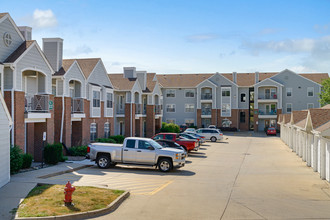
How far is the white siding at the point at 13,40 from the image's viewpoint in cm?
1953

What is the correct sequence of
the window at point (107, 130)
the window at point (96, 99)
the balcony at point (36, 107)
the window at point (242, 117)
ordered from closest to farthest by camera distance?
1. the balcony at point (36, 107)
2. the window at point (96, 99)
3. the window at point (107, 130)
4. the window at point (242, 117)

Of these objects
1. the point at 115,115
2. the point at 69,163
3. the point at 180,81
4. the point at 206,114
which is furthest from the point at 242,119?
the point at 69,163

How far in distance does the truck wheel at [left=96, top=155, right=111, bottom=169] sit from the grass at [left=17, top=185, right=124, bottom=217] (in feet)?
20.8

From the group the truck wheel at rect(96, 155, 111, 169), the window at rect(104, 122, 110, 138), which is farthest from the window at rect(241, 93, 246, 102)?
the truck wheel at rect(96, 155, 111, 169)

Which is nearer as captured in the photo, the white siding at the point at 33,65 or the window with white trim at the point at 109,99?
the white siding at the point at 33,65

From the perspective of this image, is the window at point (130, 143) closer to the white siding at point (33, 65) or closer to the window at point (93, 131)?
the white siding at point (33, 65)

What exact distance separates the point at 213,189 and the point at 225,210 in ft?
11.9

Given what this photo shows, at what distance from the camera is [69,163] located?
71.1ft

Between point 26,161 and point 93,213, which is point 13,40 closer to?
point 26,161

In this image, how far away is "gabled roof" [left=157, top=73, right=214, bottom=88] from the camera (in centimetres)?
6800

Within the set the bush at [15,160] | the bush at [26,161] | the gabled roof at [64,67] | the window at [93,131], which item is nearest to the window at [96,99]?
the window at [93,131]

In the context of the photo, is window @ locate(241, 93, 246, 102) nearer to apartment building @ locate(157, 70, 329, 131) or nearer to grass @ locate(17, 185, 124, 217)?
apartment building @ locate(157, 70, 329, 131)

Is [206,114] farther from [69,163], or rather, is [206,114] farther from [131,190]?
[131,190]

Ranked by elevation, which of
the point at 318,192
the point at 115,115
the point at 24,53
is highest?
the point at 24,53
